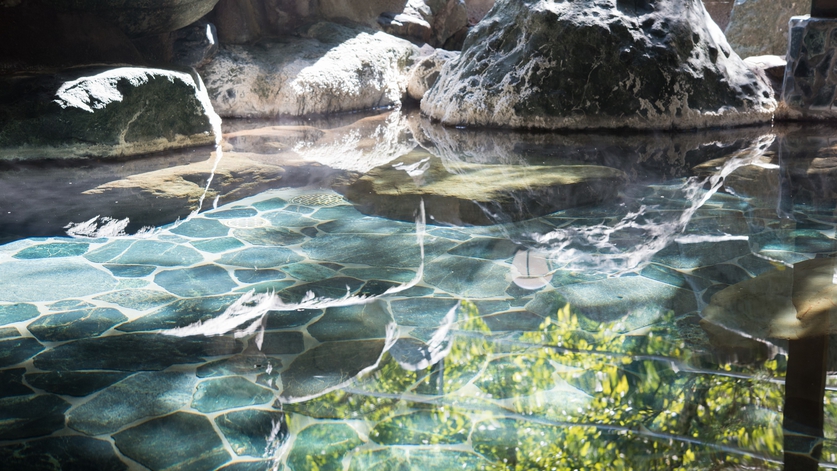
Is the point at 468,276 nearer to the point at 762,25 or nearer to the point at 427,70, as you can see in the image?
A: the point at 427,70

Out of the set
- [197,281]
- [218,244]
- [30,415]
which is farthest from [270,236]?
[30,415]

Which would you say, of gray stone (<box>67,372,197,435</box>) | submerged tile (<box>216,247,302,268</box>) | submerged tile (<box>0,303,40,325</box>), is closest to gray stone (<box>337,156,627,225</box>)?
submerged tile (<box>216,247,302,268</box>)

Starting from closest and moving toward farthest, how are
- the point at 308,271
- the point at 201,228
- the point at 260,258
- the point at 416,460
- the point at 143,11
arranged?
1. the point at 416,460
2. the point at 308,271
3. the point at 260,258
4. the point at 201,228
5. the point at 143,11

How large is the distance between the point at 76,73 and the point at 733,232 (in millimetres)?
5214

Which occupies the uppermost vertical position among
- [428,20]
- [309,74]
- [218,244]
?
[428,20]

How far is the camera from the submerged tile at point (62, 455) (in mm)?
1772

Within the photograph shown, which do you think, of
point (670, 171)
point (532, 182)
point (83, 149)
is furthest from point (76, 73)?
point (670, 171)

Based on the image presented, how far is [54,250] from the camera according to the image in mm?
3545

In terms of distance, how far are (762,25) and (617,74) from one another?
596 cm

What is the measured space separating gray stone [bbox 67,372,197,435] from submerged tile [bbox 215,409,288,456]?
19cm

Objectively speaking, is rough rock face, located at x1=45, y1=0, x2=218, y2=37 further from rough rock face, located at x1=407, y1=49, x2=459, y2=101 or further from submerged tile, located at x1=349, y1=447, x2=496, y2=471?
submerged tile, located at x1=349, y1=447, x2=496, y2=471

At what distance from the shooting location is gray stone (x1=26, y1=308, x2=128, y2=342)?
8.45 ft

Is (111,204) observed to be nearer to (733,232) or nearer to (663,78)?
(733,232)

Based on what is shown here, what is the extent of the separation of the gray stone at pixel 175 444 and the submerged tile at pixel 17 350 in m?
0.71
